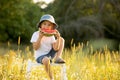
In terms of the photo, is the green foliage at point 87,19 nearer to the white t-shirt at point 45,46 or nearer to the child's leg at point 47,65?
the white t-shirt at point 45,46

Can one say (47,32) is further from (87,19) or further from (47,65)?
(87,19)

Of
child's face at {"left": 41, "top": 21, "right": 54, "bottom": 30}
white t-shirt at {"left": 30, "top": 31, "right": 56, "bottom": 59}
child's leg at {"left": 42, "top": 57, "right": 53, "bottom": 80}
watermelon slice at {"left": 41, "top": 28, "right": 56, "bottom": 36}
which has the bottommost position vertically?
child's leg at {"left": 42, "top": 57, "right": 53, "bottom": 80}

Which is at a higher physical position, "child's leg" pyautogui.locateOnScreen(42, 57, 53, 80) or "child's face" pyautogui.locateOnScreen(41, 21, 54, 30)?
"child's face" pyautogui.locateOnScreen(41, 21, 54, 30)

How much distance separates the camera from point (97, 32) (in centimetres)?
2603

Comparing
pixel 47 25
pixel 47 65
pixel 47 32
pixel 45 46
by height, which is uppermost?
pixel 47 25

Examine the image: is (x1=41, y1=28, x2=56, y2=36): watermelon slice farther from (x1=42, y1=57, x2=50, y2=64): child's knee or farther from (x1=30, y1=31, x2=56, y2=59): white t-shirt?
(x1=42, y1=57, x2=50, y2=64): child's knee

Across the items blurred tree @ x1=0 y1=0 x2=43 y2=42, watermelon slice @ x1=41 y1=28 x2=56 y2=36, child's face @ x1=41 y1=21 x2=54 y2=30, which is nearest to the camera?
watermelon slice @ x1=41 y1=28 x2=56 y2=36

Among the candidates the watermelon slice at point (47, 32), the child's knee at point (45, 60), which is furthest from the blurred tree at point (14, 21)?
the child's knee at point (45, 60)

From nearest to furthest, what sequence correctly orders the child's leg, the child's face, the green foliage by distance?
1. the child's leg
2. the child's face
3. the green foliage

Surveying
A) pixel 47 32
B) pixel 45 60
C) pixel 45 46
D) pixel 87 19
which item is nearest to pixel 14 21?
pixel 87 19

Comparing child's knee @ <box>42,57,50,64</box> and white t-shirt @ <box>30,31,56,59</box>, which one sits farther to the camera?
white t-shirt @ <box>30,31,56,59</box>

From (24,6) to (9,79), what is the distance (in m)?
31.4

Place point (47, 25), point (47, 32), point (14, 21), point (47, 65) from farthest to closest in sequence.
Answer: point (14, 21), point (47, 25), point (47, 32), point (47, 65)

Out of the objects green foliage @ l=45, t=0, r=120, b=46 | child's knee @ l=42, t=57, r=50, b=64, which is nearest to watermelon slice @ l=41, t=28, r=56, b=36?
child's knee @ l=42, t=57, r=50, b=64
